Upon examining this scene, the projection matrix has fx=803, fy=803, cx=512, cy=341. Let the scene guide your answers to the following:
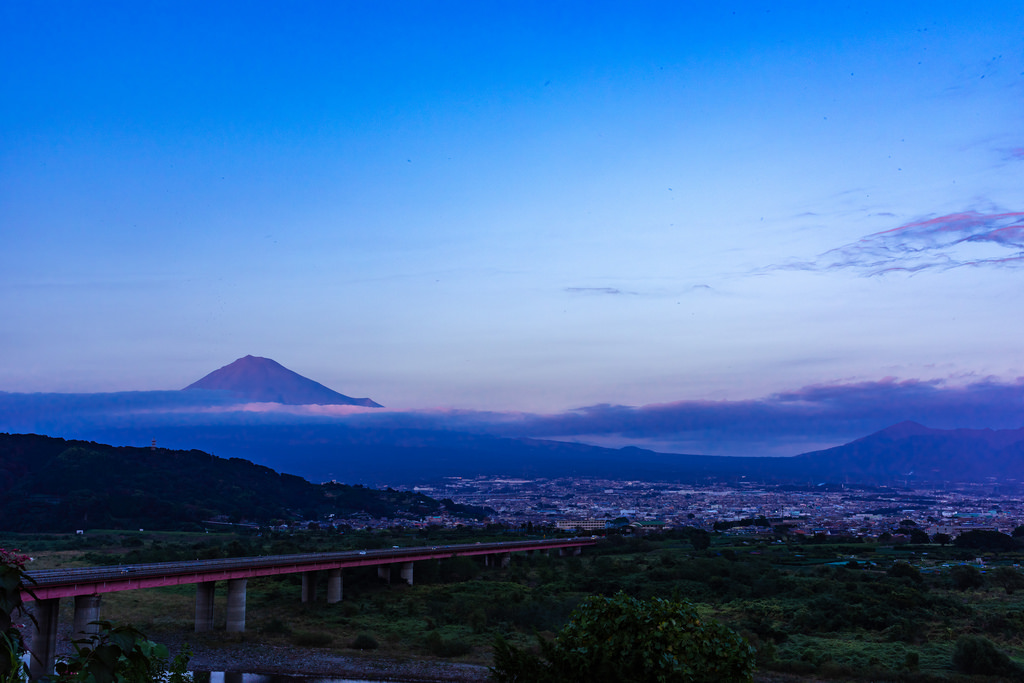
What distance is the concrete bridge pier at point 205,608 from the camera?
40188 millimetres

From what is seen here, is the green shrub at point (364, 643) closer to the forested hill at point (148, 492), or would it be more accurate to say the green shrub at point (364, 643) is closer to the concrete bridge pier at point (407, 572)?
the concrete bridge pier at point (407, 572)

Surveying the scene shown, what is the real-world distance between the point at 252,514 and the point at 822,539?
79476 mm

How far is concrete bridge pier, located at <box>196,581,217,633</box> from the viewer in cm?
4019

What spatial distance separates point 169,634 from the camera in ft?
129

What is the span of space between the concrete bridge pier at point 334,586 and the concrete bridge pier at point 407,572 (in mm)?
7544

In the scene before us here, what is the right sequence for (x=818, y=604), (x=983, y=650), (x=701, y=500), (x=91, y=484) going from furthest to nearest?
1. (x=701, y=500)
2. (x=91, y=484)
3. (x=818, y=604)
4. (x=983, y=650)

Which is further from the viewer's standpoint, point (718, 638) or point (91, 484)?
point (91, 484)

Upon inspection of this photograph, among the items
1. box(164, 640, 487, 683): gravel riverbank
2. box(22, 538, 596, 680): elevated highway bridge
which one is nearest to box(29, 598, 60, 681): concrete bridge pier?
box(22, 538, 596, 680): elevated highway bridge

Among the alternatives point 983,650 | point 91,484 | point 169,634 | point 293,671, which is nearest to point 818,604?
point 983,650

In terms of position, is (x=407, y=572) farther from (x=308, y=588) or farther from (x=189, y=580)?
(x=189, y=580)

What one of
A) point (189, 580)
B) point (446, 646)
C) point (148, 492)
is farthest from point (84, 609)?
point (148, 492)

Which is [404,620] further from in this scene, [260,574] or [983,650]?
[983,650]

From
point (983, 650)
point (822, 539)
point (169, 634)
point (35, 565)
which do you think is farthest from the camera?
point (822, 539)

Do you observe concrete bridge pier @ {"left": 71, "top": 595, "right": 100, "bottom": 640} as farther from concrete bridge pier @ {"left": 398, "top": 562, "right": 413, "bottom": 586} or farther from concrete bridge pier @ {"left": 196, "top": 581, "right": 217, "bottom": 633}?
concrete bridge pier @ {"left": 398, "top": 562, "right": 413, "bottom": 586}
